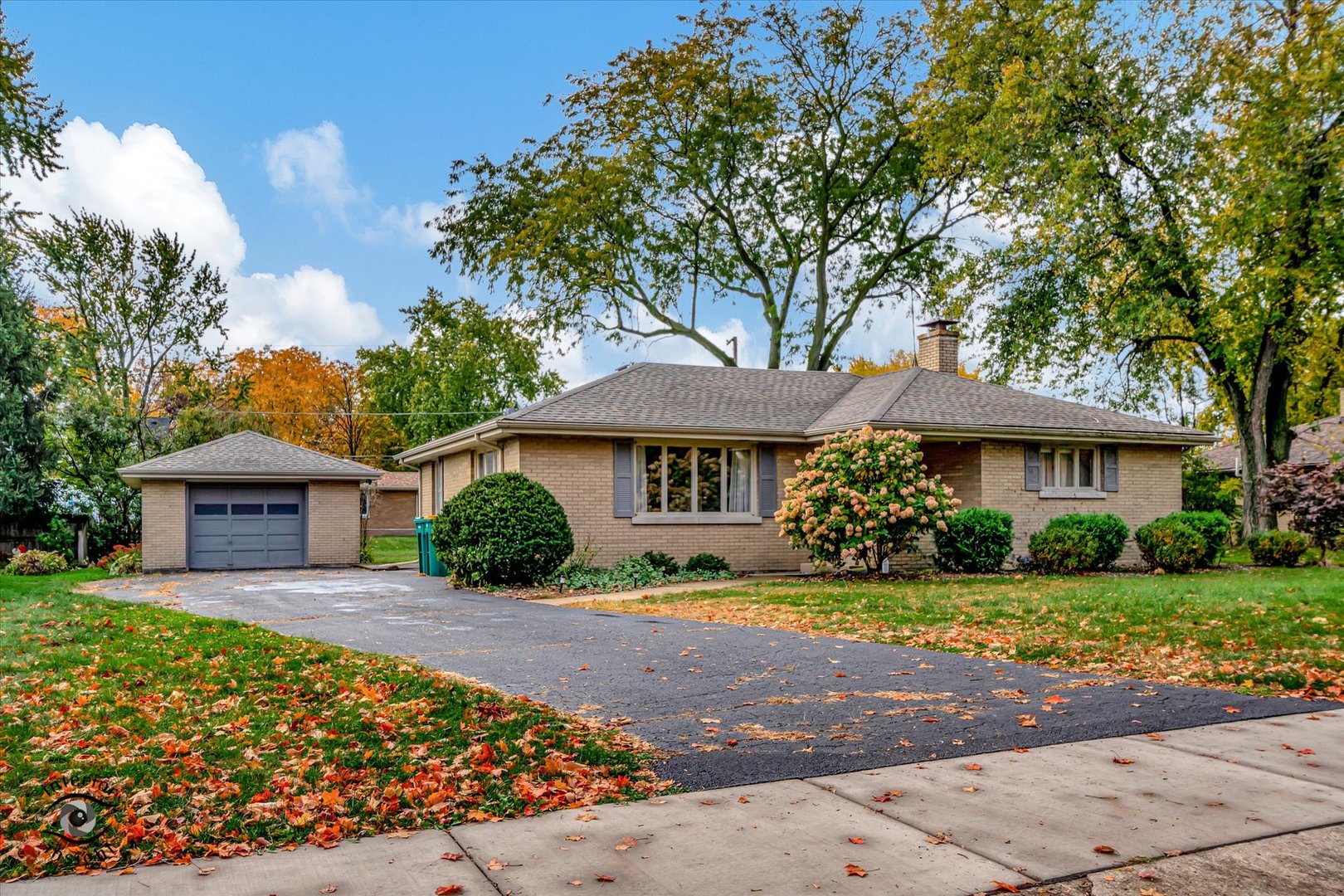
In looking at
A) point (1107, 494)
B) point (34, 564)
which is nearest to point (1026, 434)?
point (1107, 494)

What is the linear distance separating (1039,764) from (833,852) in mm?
1907

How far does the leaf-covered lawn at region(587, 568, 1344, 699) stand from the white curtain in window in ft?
10.9

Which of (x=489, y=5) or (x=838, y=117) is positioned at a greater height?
(x=838, y=117)

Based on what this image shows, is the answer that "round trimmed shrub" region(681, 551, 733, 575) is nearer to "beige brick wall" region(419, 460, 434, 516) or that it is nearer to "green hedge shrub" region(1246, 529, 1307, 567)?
"beige brick wall" region(419, 460, 434, 516)

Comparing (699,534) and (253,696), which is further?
(699,534)

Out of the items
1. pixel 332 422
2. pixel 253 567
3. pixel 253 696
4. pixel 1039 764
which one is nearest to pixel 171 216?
pixel 253 567

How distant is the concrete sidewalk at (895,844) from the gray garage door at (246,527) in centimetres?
2328

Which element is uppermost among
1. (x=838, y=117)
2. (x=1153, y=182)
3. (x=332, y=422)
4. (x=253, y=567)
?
(x=838, y=117)

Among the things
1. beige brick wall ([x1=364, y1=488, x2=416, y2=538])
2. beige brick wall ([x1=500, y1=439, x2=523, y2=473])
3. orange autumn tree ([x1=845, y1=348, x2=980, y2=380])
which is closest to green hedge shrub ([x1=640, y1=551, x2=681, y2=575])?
beige brick wall ([x1=500, y1=439, x2=523, y2=473])

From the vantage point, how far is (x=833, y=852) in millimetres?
3967

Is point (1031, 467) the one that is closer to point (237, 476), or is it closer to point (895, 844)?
point (895, 844)

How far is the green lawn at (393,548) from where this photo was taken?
31436mm

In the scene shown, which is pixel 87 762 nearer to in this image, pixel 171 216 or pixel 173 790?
pixel 173 790

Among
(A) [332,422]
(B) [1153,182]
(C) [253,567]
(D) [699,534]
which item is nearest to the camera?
(D) [699,534]
